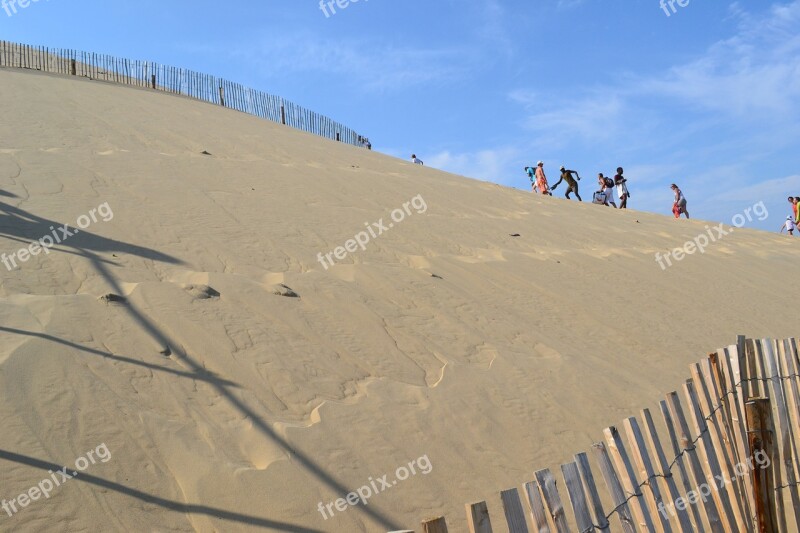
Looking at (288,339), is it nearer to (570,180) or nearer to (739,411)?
(739,411)

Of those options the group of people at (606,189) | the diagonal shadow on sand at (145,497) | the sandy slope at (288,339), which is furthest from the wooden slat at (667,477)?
the group of people at (606,189)

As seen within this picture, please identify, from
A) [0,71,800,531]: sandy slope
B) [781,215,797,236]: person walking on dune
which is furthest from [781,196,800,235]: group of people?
[0,71,800,531]: sandy slope

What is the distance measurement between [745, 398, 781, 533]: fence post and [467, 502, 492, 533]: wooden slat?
1.63 metres

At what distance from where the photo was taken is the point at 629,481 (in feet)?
8.42

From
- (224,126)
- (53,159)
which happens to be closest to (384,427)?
(53,159)

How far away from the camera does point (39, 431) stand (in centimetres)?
349

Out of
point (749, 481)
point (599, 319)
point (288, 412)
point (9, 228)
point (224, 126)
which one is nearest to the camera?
point (749, 481)

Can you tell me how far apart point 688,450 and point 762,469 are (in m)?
0.40

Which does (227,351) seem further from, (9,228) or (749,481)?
(749,481)

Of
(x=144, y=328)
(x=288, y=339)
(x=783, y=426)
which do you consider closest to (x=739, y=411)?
(x=783, y=426)

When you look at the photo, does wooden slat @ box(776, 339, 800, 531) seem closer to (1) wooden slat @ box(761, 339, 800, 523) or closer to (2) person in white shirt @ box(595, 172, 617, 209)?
(1) wooden slat @ box(761, 339, 800, 523)

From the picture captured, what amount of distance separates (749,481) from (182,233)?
16.3ft

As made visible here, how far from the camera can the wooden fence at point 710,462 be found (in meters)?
2.33

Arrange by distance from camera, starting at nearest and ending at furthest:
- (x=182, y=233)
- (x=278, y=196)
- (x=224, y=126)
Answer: (x=182, y=233) → (x=278, y=196) → (x=224, y=126)
